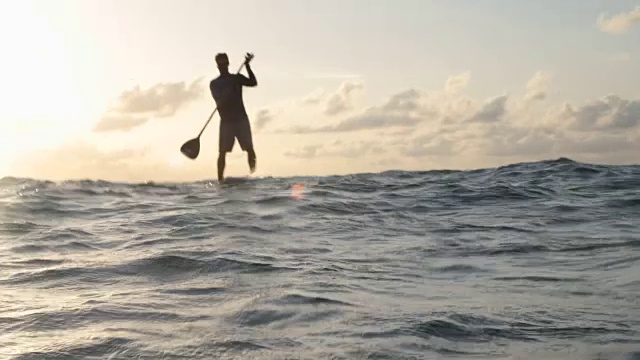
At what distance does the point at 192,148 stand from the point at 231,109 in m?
1.81

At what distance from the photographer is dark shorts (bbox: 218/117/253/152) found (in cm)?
Result: 1441

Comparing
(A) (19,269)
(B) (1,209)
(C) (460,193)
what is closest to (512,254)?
(A) (19,269)

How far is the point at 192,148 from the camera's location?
15.5 meters

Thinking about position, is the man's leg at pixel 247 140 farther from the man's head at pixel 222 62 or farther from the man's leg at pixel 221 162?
the man's head at pixel 222 62

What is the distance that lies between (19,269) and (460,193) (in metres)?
8.64

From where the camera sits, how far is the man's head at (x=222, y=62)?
45.1 feet

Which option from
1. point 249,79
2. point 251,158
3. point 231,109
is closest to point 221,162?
point 251,158

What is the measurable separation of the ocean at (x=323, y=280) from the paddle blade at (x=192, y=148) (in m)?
4.16

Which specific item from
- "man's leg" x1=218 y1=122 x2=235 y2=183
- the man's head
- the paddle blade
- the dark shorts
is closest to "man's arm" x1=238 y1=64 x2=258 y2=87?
the man's head

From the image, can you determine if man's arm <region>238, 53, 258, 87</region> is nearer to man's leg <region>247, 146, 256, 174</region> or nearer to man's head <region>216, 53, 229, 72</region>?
man's head <region>216, 53, 229, 72</region>

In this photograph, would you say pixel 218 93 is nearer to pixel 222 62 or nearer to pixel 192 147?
pixel 222 62

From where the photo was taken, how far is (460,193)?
42.6 feet

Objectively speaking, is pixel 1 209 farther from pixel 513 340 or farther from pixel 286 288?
pixel 513 340

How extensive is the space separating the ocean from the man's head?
3541 mm
